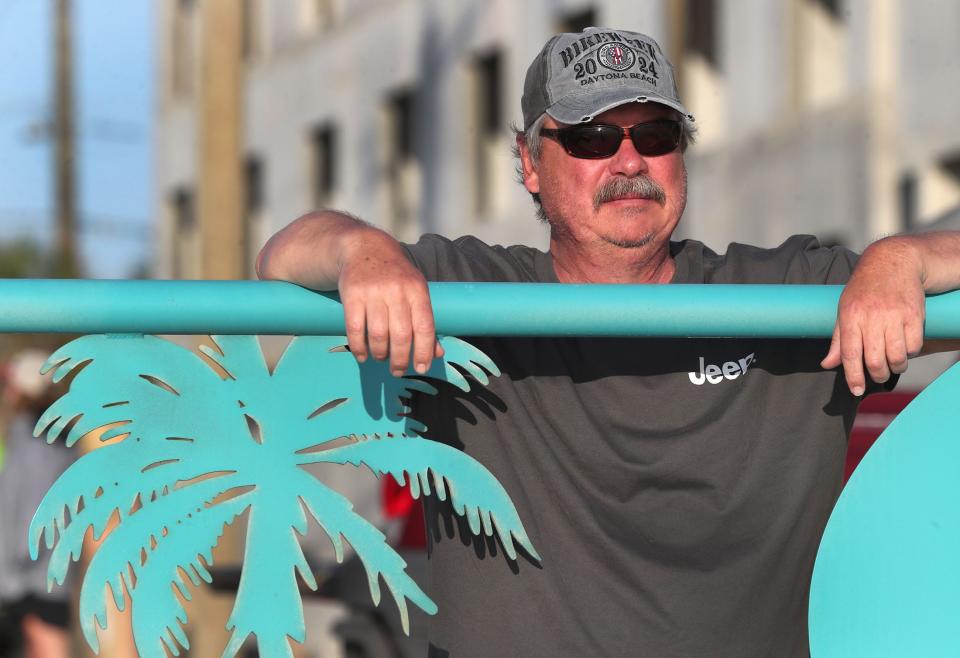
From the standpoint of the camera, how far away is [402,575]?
230 centimetres

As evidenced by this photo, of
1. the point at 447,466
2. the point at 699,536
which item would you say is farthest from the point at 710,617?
the point at 447,466

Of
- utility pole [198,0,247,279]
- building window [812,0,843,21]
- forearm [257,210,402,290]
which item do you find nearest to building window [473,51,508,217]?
building window [812,0,843,21]

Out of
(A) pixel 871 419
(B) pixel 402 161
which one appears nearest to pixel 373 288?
(A) pixel 871 419

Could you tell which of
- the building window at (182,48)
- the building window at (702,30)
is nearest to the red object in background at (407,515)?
the building window at (702,30)

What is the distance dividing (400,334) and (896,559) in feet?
2.56

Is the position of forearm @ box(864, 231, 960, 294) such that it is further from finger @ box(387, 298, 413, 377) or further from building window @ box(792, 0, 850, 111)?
building window @ box(792, 0, 850, 111)

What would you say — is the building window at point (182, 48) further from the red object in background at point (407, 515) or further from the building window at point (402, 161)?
the red object in background at point (407, 515)

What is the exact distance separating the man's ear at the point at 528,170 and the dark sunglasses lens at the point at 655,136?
24cm

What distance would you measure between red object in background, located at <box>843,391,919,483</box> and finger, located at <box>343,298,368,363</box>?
76.7 inches

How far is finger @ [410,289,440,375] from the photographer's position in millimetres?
2191

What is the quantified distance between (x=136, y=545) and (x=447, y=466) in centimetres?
41

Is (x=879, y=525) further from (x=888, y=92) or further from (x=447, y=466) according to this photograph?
(x=888, y=92)

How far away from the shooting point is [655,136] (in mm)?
2896

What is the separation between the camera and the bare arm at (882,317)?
2264mm
